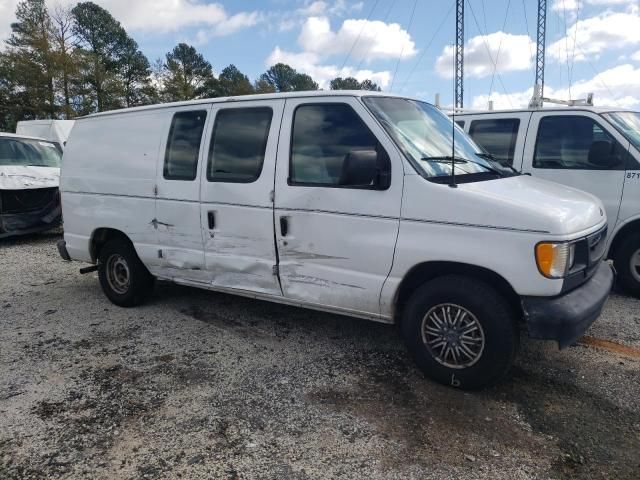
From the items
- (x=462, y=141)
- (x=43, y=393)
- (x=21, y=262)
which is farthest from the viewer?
(x=21, y=262)

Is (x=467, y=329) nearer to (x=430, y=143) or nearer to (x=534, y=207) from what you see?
(x=534, y=207)

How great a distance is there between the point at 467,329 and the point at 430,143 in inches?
55.7

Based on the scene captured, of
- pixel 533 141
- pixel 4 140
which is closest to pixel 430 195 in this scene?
pixel 533 141

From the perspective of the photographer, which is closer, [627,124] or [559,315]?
[559,315]

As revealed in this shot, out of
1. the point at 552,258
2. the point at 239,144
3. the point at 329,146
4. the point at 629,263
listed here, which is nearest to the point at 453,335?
the point at 552,258

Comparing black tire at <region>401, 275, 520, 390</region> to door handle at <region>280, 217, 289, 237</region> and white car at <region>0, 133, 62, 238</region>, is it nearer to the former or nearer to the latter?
door handle at <region>280, 217, 289, 237</region>

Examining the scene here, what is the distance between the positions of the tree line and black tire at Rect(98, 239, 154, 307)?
2500 centimetres

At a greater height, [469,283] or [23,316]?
[469,283]

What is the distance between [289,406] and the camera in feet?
10.4

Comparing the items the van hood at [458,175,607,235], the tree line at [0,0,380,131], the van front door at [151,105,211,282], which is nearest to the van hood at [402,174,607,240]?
the van hood at [458,175,607,235]

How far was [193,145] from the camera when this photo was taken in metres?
4.43

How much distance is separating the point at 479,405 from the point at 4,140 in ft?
32.9

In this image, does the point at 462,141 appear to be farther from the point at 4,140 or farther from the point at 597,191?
the point at 4,140

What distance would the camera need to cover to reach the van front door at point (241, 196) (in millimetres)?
3941
